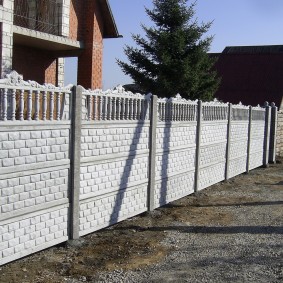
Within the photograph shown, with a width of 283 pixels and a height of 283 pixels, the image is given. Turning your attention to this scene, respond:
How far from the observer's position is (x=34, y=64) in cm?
1326

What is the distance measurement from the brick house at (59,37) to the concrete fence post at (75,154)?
20.5 feet

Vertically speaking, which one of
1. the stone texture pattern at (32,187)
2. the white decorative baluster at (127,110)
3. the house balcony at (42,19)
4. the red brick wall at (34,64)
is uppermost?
the house balcony at (42,19)

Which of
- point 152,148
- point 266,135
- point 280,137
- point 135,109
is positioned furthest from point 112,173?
point 280,137

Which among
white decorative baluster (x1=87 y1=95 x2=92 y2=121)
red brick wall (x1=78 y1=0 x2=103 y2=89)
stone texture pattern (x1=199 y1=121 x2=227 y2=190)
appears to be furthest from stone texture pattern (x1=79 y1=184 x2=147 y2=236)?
red brick wall (x1=78 y1=0 x2=103 y2=89)

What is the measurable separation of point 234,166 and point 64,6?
6.54 m

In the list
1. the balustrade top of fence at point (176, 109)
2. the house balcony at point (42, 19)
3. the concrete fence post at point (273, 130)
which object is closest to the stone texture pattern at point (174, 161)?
the balustrade top of fence at point (176, 109)

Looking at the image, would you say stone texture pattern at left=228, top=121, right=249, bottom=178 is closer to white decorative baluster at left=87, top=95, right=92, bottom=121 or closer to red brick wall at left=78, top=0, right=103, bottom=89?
red brick wall at left=78, top=0, right=103, bottom=89

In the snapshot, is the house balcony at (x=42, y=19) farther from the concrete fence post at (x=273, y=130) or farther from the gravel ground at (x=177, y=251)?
the concrete fence post at (x=273, y=130)

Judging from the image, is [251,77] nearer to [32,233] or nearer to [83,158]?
[83,158]

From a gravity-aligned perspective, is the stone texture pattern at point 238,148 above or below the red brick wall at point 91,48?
below

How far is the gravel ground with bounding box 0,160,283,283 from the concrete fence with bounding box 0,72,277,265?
23cm

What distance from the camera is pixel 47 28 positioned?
41.8ft

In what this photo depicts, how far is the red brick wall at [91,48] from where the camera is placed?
543 inches

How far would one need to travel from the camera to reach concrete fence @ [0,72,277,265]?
189 inches
